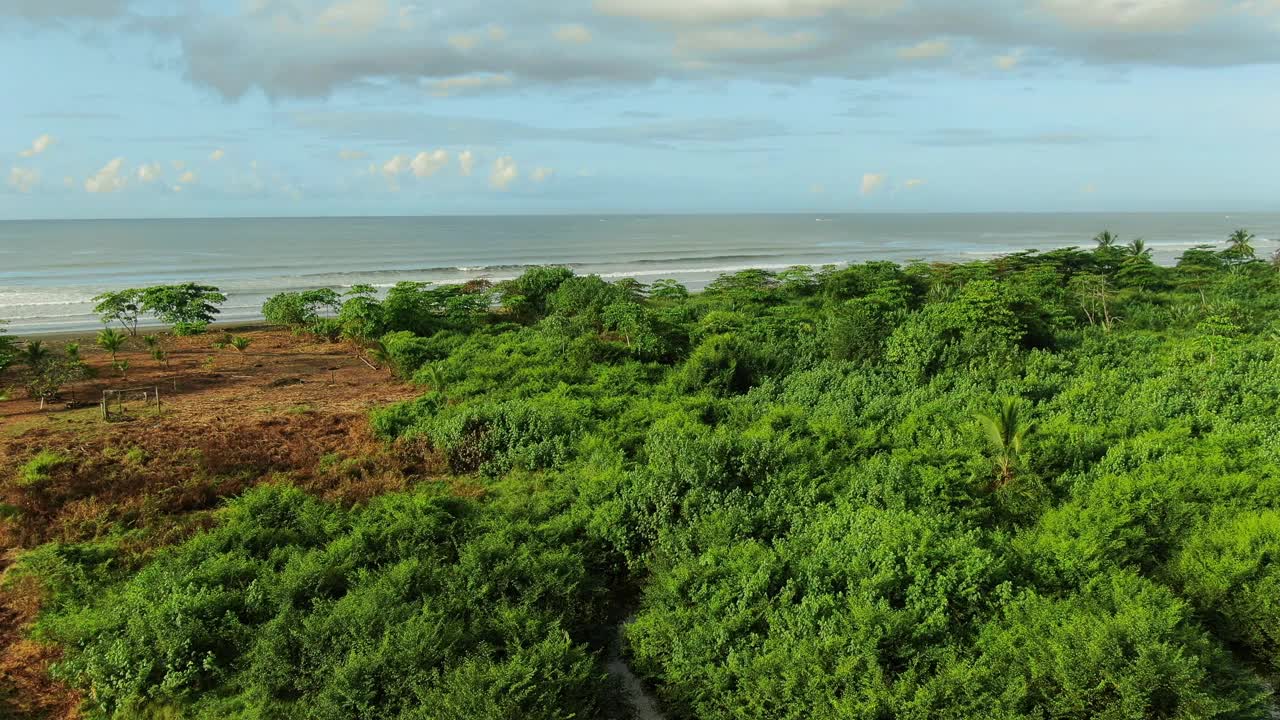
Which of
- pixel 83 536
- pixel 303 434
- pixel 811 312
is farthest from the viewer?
pixel 811 312

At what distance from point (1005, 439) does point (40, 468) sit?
14.5 metres

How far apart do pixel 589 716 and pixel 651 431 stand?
602 cm

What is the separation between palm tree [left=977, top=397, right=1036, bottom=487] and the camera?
37.6 feet

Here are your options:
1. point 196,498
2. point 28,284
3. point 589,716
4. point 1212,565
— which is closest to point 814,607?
point 589,716

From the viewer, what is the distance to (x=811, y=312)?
23.5 meters

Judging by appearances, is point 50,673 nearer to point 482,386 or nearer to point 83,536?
point 83,536

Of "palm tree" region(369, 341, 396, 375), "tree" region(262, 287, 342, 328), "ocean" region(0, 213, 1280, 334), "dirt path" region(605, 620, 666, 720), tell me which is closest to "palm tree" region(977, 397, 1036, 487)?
"dirt path" region(605, 620, 666, 720)

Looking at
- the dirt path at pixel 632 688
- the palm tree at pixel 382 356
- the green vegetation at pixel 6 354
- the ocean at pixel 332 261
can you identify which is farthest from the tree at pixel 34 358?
the ocean at pixel 332 261

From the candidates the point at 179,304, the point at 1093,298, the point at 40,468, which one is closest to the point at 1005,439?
the point at 40,468

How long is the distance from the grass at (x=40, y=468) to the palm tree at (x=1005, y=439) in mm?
14063

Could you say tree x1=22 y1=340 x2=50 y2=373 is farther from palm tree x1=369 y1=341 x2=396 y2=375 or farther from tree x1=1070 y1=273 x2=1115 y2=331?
tree x1=1070 y1=273 x2=1115 y2=331

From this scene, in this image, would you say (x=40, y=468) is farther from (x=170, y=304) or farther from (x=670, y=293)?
(x=670, y=293)

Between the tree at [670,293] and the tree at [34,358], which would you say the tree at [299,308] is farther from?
the tree at [670,293]

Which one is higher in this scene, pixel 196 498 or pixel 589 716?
pixel 196 498
